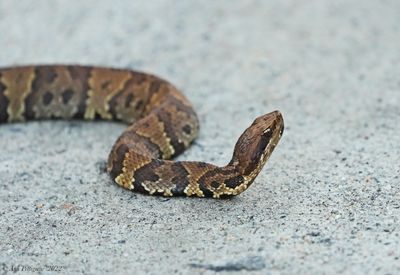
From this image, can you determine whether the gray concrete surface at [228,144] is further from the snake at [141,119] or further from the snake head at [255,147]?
the snake head at [255,147]

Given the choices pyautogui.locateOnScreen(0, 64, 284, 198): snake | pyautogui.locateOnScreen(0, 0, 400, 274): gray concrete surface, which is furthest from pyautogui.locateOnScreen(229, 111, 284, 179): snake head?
pyautogui.locateOnScreen(0, 0, 400, 274): gray concrete surface

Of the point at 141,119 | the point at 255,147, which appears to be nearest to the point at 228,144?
the point at 141,119

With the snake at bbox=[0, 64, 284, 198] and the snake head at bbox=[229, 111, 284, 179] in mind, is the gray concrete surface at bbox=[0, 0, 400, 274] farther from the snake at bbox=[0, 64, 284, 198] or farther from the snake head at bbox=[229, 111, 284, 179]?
the snake head at bbox=[229, 111, 284, 179]

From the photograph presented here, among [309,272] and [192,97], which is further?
[192,97]

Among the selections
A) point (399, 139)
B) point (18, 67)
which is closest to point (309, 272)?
point (399, 139)

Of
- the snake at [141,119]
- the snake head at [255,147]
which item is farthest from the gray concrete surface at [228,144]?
the snake head at [255,147]

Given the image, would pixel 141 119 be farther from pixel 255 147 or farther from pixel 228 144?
pixel 255 147

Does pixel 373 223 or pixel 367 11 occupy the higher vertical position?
pixel 367 11

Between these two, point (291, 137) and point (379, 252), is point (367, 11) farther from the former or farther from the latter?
point (379, 252)
